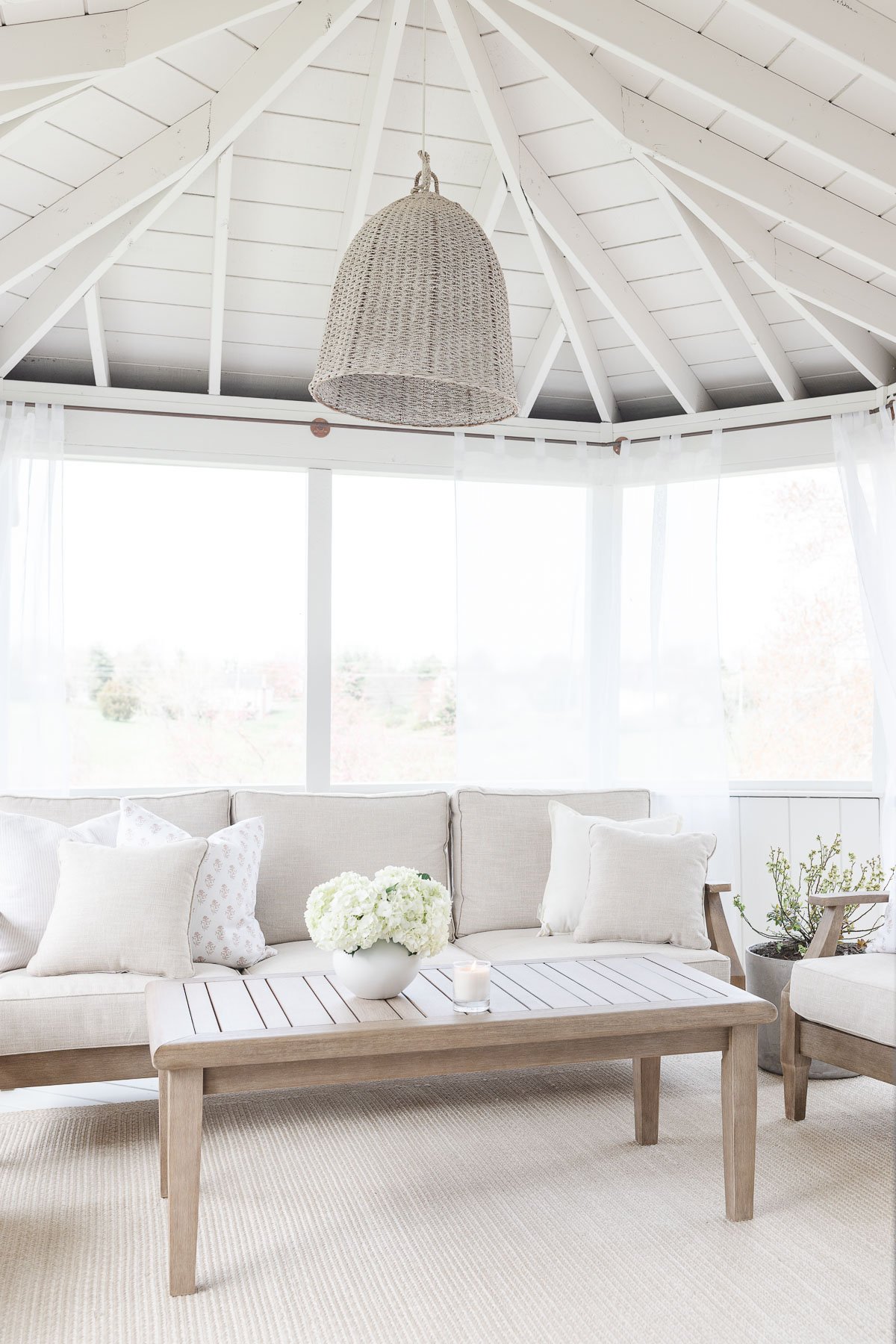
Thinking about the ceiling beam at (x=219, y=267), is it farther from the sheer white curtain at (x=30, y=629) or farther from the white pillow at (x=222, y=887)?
the white pillow at (x=222, y=887)

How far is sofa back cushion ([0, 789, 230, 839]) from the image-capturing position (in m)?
3.58

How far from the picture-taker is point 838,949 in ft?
12.0

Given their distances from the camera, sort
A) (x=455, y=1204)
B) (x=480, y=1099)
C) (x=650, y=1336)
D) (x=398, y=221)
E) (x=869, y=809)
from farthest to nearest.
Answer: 1. (x=869, y=809)
2. (x=480, y=1099)
3. (x=455, y=1204)
4. (x=398, y=221)
5. (x=650, y=1336)

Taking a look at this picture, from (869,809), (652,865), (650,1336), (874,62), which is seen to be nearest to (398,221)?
(874,62)

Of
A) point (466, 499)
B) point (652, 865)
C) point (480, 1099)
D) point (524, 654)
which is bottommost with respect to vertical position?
point (480, 1099)

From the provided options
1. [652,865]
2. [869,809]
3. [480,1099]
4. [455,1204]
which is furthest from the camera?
[869,809]

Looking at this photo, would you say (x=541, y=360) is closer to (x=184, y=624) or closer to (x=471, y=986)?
(x=184, y=624)

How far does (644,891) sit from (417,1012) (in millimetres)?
1282

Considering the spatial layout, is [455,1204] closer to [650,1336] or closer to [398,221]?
[650,1336]

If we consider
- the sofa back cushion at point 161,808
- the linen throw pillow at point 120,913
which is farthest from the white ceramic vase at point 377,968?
the sofa back cushion at point 161,808

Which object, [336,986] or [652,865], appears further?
[652,865]

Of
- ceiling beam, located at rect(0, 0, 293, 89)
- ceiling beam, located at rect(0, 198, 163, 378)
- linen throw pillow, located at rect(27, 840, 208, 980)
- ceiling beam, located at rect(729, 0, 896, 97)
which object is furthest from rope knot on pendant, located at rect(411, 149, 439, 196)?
linen throw pillow, located at rect(27, 840, 208, 980)

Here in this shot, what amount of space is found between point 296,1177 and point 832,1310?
133cm

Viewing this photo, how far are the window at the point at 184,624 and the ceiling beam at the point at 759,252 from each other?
211 centimetres
